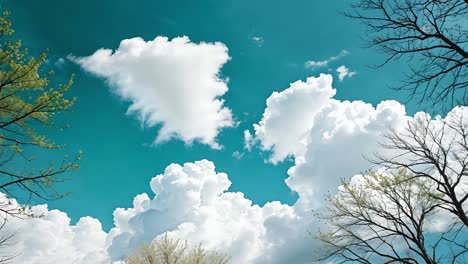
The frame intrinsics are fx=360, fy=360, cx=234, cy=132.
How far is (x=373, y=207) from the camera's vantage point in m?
18.6

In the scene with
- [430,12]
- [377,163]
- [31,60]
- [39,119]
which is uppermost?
[31,60]

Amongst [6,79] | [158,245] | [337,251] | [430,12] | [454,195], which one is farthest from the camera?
[158,245]

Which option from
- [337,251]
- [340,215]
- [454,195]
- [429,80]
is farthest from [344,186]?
[429,80]

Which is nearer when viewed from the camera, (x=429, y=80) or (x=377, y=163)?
(x=429, y=80)

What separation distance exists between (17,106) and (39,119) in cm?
67

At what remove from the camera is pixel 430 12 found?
5.64 m

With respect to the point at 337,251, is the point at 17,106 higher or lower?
higher

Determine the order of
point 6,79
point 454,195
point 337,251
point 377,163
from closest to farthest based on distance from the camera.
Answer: point 6,79, point 377,163, point 454,195, point 337,251

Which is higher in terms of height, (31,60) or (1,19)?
(1,19)

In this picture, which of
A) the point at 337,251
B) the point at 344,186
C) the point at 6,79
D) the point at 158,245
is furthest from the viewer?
the point at 158,245

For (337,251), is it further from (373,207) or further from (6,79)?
(6,79)

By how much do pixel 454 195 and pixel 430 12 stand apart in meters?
10.8

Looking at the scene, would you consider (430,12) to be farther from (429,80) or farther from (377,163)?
(377,163)

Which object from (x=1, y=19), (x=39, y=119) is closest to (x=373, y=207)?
(x=39, y=119)
